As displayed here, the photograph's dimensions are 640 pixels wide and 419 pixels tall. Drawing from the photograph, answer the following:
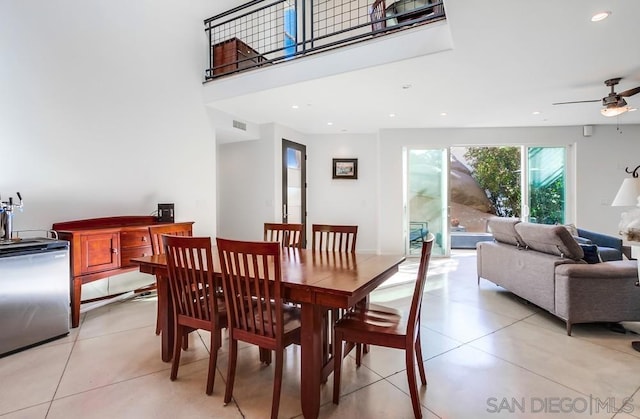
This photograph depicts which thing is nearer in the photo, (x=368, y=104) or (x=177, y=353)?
(x=177, y=353)

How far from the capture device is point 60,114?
321cm

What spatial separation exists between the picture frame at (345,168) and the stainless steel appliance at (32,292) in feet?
16.6

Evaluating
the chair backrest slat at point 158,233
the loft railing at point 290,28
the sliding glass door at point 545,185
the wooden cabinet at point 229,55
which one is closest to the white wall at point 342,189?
the loft railing at point 290,28

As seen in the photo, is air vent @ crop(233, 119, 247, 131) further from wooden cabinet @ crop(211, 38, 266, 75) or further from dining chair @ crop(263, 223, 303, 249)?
dining chair @ crop(263, 223, 303, 249)

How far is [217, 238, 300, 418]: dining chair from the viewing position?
1.57 m

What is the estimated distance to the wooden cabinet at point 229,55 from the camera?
4.48 metres

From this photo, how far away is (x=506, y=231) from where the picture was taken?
3613 millimetres

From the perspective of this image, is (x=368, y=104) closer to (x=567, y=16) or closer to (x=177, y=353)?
(x=567, y=16)

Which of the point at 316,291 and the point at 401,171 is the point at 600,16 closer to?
the point at 316,291

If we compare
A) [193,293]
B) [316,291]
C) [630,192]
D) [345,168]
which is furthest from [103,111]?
[630,192]

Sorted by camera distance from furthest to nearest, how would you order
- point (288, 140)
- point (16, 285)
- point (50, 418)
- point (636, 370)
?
point (288, 140) < point (16, 285) < point (636, 370) < point (50, 418)

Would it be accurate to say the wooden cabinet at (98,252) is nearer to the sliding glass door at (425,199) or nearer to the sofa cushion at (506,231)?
the sofa cushion at (506,231)

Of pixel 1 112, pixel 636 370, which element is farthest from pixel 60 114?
pixel 636 370

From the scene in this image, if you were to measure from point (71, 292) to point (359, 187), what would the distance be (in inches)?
209
